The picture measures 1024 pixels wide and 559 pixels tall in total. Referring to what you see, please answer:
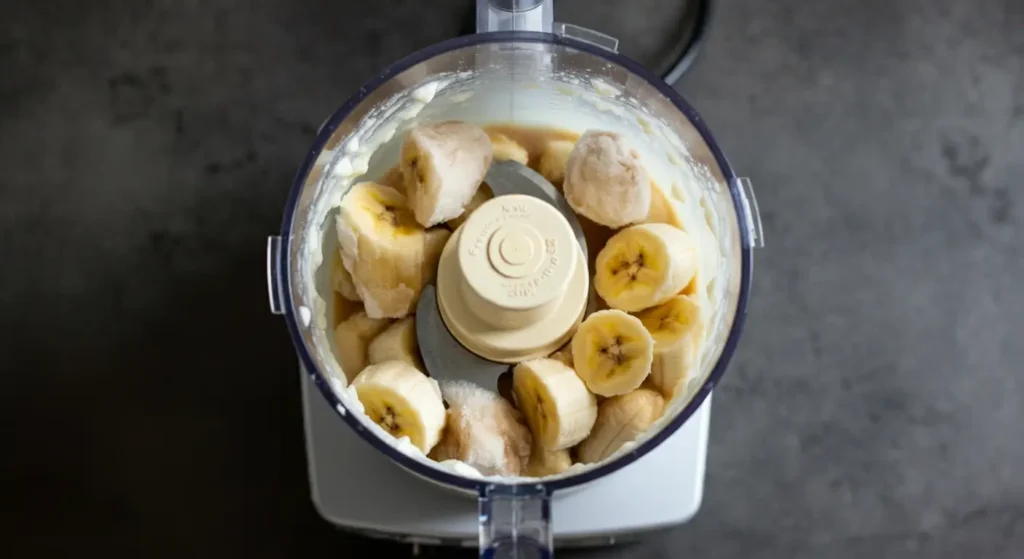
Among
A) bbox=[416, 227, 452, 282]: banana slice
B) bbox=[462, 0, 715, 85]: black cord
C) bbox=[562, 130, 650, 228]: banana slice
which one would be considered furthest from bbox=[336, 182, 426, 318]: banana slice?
bbox=[462, 0, 715, 85]: black cord

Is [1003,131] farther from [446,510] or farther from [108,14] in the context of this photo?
[108,14]

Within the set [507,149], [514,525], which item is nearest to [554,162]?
[507,149]

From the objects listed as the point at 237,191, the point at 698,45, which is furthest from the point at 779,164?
the point at 237,191

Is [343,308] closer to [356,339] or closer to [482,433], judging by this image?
[356,339]

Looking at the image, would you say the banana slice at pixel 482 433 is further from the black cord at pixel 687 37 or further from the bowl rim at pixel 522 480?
the black cord at pixel 687 37

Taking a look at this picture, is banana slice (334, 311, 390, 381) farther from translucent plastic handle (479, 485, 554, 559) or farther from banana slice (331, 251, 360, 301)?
translucent plastic handle (479, 485, 554, 559)

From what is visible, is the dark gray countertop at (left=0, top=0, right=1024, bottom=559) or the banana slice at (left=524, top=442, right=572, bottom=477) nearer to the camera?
the banana slice at (left=524, top=442, right=572, bottom=477)
